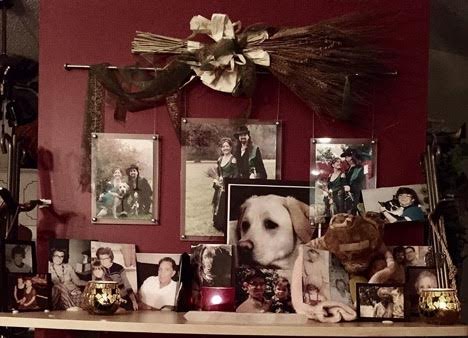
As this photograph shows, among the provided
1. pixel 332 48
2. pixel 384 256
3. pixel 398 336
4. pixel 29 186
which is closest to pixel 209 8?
pixel 332 48

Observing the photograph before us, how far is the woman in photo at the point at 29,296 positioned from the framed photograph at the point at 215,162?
38cm

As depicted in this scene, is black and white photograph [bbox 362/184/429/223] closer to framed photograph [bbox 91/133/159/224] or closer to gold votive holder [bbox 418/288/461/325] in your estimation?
gold votive holder [bbox 418/288/461/325]

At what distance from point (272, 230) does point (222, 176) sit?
180 mm

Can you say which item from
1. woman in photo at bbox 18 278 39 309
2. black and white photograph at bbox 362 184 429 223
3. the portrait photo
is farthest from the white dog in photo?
woman in photo at bbox 18 278 39 309

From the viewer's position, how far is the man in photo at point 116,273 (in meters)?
1.88

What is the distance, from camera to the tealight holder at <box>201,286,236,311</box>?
5.90 feet

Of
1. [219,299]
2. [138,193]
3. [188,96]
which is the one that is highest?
[188,96]

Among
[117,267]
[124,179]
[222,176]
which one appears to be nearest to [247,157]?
[222,176]

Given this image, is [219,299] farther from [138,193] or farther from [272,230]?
[138,193]

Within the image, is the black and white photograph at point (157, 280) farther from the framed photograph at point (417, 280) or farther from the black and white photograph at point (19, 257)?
the framed photograph at point (417, 280)

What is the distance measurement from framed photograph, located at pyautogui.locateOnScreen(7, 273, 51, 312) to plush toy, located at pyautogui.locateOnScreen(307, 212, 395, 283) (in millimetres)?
666

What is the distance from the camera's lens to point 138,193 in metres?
1.92

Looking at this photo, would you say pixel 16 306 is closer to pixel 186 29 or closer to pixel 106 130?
pixel 106 130

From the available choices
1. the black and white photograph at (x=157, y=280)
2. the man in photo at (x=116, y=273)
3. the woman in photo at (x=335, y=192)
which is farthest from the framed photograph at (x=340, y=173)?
the man in photo at (x=116, y=273)
